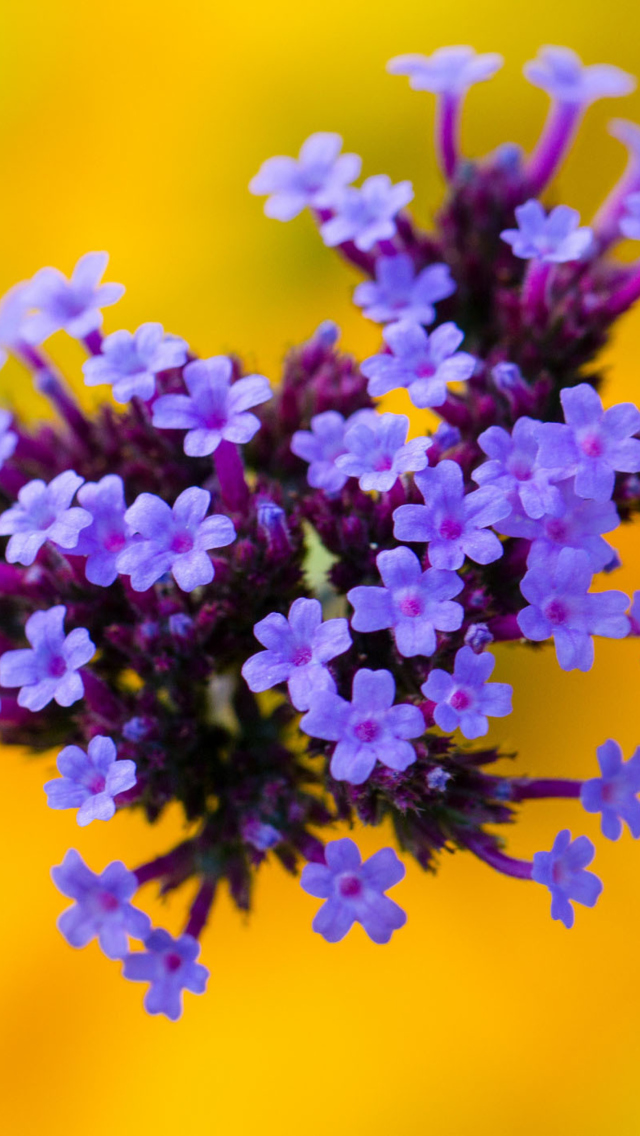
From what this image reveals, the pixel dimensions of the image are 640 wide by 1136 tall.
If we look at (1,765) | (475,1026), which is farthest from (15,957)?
(475,1026)

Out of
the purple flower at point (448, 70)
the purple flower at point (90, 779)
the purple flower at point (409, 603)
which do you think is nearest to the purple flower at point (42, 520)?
the purple flower at point (90, 779)

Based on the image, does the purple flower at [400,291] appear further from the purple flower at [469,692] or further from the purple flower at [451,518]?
the purple flower at [469,692]

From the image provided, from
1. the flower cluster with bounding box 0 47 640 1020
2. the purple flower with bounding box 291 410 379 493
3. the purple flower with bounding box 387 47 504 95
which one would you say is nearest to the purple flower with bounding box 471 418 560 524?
the flower cluster with bounding box 0 47 640 1020

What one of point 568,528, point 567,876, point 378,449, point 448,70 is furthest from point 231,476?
point 448,70

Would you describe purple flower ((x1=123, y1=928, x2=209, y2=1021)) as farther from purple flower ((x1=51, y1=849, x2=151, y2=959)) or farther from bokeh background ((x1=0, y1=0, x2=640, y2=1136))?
bokeh background ((x1=0, y1=0, x2=640, y2=1136))

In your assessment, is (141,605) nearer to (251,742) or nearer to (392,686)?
(251,742)

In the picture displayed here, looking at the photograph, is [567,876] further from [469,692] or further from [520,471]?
[520,471]
